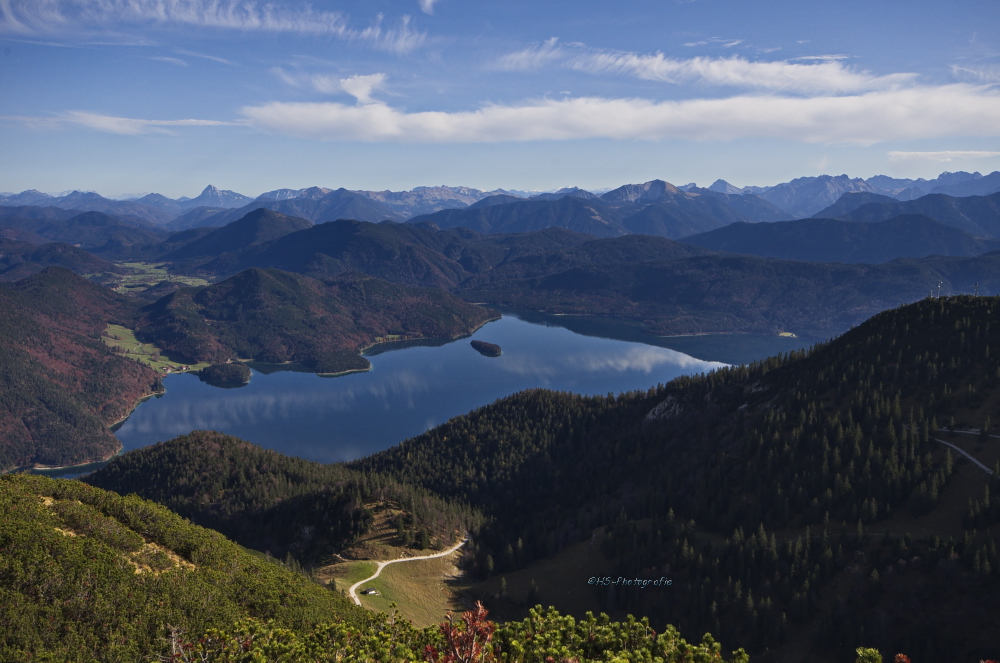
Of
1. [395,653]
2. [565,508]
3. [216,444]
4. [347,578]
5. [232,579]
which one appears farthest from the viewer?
[216,444]

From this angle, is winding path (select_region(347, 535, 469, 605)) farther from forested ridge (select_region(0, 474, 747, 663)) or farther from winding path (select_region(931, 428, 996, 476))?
winding path (select_region(931, 428, 996, 476))

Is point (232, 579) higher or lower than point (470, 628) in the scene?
lower

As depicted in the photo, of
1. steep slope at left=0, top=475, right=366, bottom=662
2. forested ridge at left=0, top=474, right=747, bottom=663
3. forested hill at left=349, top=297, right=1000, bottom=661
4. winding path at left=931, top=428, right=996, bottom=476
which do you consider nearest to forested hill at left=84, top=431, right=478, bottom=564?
forested hill at left=349, top=297, right=1000, bottom=661

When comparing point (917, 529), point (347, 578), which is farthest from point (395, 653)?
point (917, 529)

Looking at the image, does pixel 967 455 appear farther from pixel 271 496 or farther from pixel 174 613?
pixel 271 496

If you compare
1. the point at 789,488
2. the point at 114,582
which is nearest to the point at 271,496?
the point at 114,582

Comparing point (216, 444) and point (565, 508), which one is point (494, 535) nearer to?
point (565, 508)

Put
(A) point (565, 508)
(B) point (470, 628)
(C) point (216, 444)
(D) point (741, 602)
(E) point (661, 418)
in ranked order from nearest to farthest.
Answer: (B) point (470, 628), (D) point (741, 602), (A) point (565, 508), (C) point (216, 444), (E) point (661, 418)
